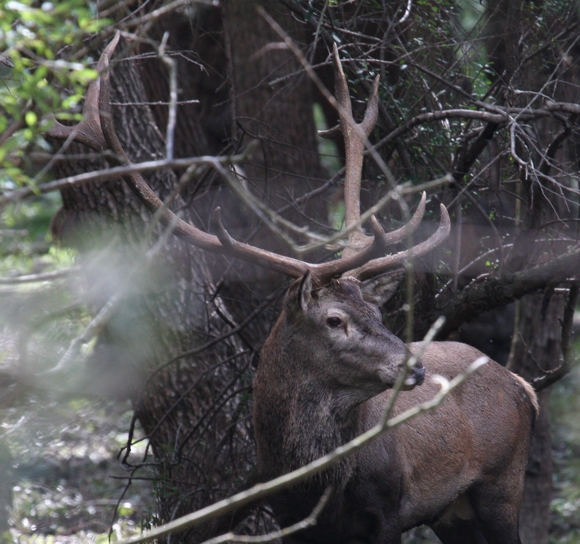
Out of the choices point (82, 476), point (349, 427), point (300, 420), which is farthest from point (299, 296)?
point (82, 476)

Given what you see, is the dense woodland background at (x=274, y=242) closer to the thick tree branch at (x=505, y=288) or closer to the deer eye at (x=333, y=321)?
the thick tree branch at (x=505, y=288)

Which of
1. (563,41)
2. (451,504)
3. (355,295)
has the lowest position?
(451,504)

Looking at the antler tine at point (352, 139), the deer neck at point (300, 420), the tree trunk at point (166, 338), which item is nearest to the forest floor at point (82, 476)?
the tree trunk at point (166, 338)

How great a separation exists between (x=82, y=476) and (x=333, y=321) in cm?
521

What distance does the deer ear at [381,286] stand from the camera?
4609 millimetres

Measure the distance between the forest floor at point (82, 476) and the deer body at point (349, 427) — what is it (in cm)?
84

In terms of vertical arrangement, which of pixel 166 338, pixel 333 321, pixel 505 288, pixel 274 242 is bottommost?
pixel 166 338

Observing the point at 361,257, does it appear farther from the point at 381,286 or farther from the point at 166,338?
the point at 166,338

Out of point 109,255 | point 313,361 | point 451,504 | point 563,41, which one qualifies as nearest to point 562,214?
point 563,41

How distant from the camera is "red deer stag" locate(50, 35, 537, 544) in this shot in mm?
4078

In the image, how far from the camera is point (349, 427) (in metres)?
4.24

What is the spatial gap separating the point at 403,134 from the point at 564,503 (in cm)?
430

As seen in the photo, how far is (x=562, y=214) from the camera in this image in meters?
6.38

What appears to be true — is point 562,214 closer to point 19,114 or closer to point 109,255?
point 109,255
